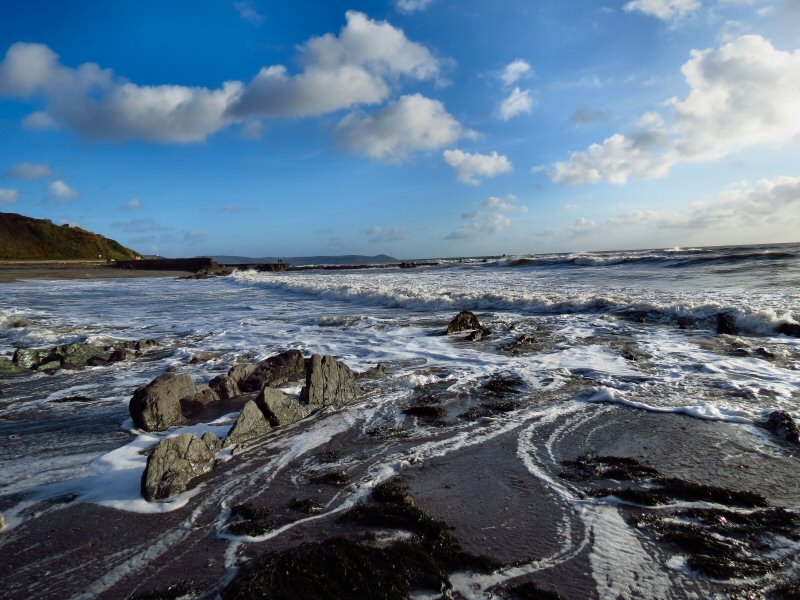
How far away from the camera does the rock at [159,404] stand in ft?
15.3

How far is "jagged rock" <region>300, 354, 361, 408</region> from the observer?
17.2 ft

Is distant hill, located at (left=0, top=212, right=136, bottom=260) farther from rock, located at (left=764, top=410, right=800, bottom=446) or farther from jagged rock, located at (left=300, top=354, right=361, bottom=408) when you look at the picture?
rock, located at (left=764, top=410, right=800, bottom=446)

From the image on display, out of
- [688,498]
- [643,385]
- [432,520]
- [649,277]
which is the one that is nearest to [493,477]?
[432,520]

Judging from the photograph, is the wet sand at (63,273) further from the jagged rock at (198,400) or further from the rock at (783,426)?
the rock at (783,426)

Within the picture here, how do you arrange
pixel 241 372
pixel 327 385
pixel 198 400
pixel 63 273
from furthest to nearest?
pixel 63 273 → pixel 241 372 → pixel 327 385 → pixel 198 400

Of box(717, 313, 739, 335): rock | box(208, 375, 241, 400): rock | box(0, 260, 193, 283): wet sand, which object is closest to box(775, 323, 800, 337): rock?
box(717, 313, 739, 335): rock

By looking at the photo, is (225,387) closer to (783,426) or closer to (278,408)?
(278,408)

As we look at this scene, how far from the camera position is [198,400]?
17.4 feet

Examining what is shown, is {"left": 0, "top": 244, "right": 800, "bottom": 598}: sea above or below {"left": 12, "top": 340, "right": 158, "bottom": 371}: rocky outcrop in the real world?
below

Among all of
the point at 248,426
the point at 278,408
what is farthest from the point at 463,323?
the point at 248,426

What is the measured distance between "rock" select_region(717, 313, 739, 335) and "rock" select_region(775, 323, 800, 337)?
2.22 feet

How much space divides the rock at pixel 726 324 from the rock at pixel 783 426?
548 centimetres

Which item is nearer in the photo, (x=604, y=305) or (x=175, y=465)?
(x=175, y=465)

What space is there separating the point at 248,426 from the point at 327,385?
123cm
